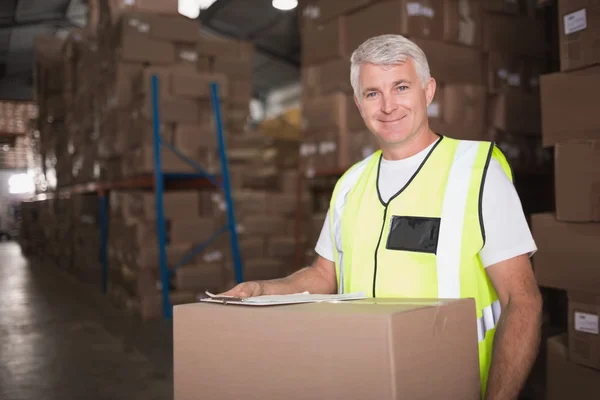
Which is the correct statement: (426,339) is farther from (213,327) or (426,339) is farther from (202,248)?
(202,248)

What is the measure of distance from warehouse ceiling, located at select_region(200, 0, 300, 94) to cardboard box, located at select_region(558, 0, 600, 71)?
10344 mm

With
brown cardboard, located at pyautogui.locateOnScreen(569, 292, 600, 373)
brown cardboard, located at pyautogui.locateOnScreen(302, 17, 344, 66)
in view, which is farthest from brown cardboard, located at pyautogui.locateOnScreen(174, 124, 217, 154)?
brown cardboard, located at pyautogui.locateOnScreen(569, 292, 600, 373)

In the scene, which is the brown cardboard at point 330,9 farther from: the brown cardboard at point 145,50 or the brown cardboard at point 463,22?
the brown cardboard at point 145,50

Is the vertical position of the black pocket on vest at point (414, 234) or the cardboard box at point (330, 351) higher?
the black pocket on vest at point (414, 234)

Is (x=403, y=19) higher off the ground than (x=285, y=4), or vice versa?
(x=285, y=4)

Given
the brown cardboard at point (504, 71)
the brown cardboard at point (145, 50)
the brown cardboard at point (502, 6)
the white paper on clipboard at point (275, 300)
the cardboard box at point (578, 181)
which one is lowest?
the white paper on clipboard at point (275, 300)

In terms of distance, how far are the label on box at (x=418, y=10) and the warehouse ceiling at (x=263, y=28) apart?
8.96m

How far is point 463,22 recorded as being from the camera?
12.9ft

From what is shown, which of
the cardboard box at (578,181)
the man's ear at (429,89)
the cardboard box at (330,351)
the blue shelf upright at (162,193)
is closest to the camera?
the cardboard box at (330,351)

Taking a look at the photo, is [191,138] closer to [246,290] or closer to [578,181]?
[578,181]

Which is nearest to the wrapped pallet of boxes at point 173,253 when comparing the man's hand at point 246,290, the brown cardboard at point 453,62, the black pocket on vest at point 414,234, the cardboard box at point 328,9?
the cardboard box at point 328,9

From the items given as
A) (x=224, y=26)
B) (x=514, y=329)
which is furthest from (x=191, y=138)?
(x=224, y=26)

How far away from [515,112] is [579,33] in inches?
75.3

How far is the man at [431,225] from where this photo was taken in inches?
53.9
